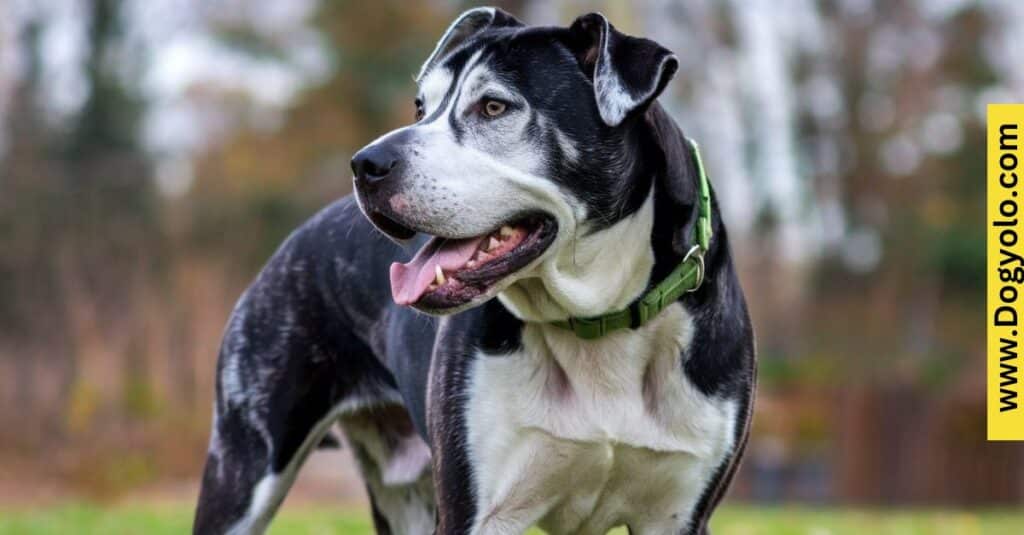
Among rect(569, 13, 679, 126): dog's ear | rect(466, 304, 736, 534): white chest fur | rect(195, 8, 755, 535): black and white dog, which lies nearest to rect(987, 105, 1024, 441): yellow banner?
rect(195, 8, 755, 535): black and white dog

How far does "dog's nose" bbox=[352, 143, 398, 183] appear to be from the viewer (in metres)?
3.33

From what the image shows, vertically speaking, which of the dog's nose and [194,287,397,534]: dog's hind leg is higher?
the dog's nose

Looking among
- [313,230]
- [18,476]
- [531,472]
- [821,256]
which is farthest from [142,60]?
[531,472]

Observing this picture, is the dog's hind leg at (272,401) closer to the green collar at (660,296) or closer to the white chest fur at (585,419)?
the white chest fur at (585,419)

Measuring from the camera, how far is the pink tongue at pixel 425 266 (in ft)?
11.3

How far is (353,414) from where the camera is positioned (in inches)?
190

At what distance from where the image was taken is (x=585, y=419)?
12.2 ft

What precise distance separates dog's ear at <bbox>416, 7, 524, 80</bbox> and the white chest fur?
0.90m

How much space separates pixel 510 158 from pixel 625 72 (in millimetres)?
357

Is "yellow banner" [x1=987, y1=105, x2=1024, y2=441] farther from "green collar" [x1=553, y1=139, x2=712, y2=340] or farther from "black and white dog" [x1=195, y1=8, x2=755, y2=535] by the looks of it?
"green collar" [x1=553, y1=139, x2=712, y2=340]

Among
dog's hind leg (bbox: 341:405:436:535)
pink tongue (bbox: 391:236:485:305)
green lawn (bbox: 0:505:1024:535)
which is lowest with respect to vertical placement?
green lawn (bbox: 0:505:1024:535)

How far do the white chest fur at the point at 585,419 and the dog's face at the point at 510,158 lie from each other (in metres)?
0.36

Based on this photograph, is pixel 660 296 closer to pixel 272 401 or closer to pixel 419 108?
pixel 419 108

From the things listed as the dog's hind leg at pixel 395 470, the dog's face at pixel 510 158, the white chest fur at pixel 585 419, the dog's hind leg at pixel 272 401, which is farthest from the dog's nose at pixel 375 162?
the dog's hind leg at pixel 395 470
